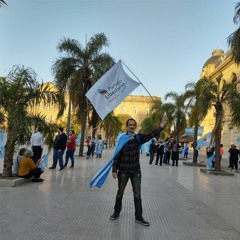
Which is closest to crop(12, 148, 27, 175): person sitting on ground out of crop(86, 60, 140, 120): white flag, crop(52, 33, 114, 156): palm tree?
crop(86, 60, 140, 120): white flag

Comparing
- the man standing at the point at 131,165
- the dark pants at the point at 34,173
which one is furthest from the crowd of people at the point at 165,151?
the man standing at the point at 131,165

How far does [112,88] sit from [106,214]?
11.9ft

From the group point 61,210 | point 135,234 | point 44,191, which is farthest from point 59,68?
point 135,234

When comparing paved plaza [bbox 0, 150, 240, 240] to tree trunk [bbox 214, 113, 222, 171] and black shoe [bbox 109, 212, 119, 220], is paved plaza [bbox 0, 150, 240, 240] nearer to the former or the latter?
black shoe [bbox 109, 212, 119, 220]

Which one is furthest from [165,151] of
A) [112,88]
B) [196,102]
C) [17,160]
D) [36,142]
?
[112,88]

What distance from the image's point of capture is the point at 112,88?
908 cm

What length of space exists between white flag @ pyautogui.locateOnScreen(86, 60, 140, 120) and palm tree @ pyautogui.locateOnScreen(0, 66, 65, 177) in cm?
204

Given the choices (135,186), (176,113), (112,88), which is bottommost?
(135,186)

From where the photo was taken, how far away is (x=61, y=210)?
6742 millimetres

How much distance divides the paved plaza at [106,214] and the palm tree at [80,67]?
47.9 ft

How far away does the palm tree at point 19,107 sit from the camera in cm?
984

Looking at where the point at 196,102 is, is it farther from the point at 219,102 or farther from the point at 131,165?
the point at 131,165

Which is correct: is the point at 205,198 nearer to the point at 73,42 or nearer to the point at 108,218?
the point at 108,218

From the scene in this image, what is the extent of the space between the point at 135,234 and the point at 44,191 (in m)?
4.09
